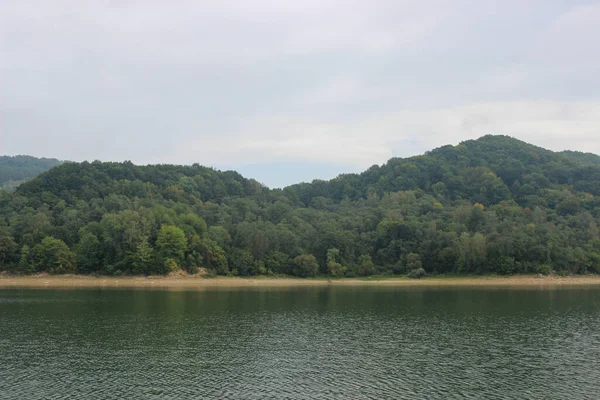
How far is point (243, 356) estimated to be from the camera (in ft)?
139

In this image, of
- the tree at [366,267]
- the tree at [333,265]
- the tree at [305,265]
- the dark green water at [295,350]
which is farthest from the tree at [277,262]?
the dark green water at [295,350]

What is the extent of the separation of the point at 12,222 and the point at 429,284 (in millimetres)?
113493

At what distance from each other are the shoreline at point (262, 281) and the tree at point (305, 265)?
256cm

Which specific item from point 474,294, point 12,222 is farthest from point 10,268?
point 474,294

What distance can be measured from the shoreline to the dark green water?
41.7 metres

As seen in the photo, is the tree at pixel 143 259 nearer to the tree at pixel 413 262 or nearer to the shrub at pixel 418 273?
the tree at pixel 413 262

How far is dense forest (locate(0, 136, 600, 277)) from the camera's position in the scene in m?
124

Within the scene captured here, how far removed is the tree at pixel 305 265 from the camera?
135 meters

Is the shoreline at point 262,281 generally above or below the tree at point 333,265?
below

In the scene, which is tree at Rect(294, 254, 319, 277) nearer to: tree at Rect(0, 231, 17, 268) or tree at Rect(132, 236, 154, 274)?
tree at Rect(132, 236, 154, 274)

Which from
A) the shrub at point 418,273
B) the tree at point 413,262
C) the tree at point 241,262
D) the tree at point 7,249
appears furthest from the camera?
the tree at point 413,262

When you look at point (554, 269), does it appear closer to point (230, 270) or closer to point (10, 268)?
point (230, 270)

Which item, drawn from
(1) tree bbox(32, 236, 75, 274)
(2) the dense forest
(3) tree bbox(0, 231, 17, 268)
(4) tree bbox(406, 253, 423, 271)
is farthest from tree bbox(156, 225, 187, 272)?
(4) tree bbox(406, 253, 423, 271)

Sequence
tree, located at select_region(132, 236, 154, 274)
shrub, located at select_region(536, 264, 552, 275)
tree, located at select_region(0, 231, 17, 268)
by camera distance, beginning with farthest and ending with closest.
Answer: shrub, located at select_region(536, 264, 552, 275)
tree, located at select_region(132, 236, 154, 274)
tree, located at select_region(0, 231, 17, 268)
